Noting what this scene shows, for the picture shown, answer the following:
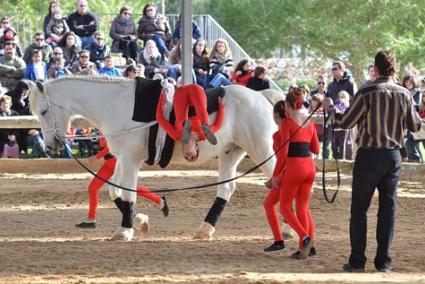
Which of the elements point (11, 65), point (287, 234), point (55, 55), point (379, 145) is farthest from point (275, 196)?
point (11, 65)

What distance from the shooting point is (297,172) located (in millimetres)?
10117

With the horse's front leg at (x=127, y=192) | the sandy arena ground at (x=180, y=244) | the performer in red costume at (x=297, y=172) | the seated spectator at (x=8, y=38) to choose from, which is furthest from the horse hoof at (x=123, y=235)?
the seated spectator at (x=8, y=38)

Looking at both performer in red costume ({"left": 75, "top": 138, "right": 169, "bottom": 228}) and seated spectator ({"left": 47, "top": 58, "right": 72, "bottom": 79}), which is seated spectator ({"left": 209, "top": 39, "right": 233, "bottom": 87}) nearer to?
seated spectator ({"left": 47, "top": 58, "right": 72, "bottom": 79})

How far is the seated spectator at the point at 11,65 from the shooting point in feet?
76.0

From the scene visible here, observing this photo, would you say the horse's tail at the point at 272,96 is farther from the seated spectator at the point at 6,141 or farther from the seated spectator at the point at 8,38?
the seated spectator at the point at 8,38

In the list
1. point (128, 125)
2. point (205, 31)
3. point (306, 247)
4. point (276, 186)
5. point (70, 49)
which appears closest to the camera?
point (306, 247)

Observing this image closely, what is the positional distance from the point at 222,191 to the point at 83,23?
43.7ft

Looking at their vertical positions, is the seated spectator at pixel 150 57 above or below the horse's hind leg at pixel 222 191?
above

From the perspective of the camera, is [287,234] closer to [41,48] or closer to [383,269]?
[383,269]

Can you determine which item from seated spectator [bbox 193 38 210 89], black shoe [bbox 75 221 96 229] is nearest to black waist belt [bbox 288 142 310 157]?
black shoe [bbox 75 221 96 229]

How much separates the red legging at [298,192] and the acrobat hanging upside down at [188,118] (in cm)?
144

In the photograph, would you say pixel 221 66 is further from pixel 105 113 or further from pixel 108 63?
pixel 105 113

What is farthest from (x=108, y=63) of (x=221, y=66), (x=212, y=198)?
(x=212, y=198)

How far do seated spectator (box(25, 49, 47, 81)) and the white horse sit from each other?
34.1 feet
